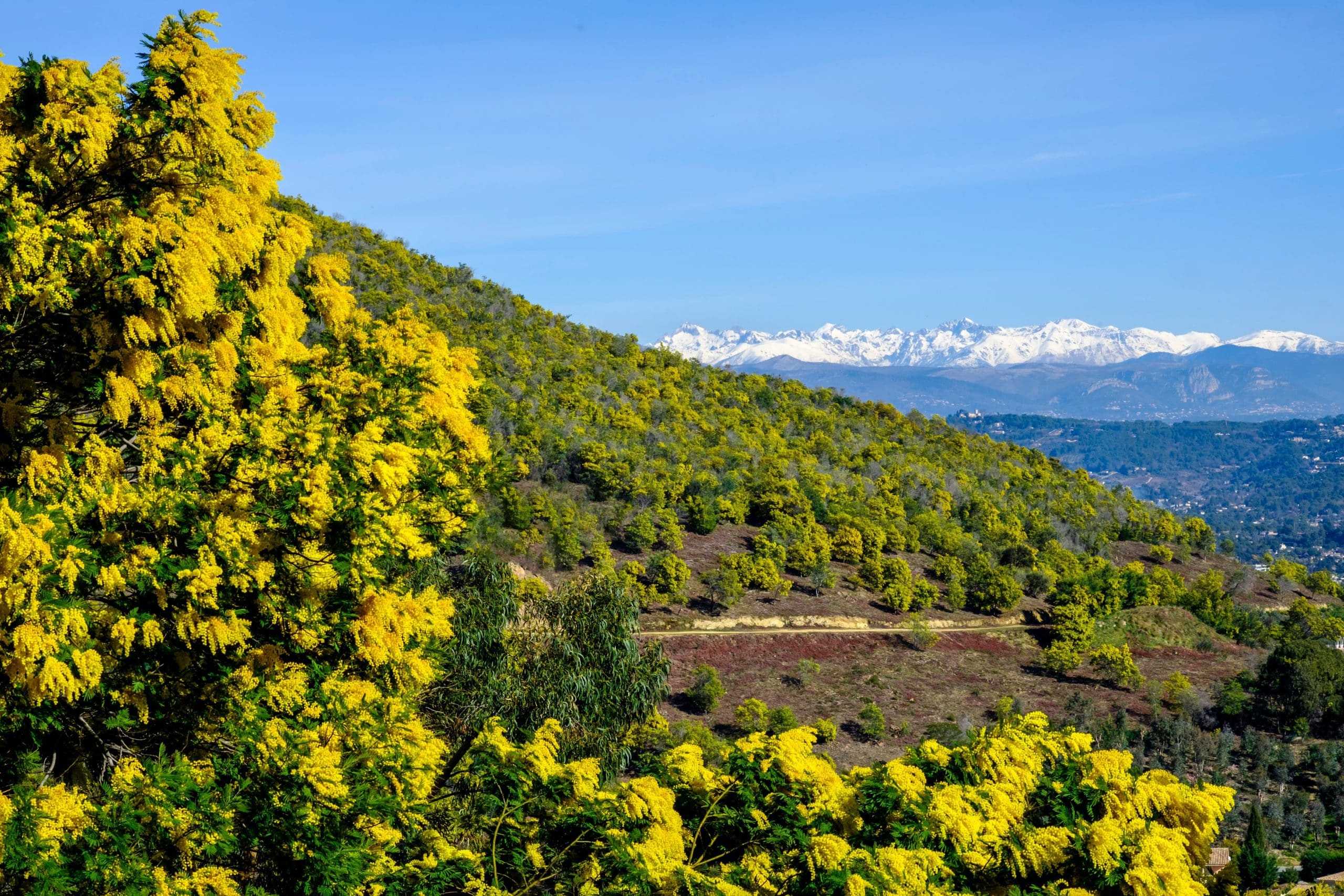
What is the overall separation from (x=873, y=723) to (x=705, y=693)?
5.17m

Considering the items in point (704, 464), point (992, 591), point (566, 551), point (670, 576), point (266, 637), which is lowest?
point (992, 591)

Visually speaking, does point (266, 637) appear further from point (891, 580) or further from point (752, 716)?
point (891, 580)

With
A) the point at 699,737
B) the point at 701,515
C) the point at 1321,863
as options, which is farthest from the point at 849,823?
the point at 701,515

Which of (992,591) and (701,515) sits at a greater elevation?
(701,515)

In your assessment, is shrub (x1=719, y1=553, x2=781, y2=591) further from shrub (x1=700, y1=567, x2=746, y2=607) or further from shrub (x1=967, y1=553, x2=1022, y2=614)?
shrub (x1=967, y1=553, x2=1022, y2=614)

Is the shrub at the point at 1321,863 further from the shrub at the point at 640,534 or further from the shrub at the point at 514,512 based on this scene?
the shrub at the point at 514,512

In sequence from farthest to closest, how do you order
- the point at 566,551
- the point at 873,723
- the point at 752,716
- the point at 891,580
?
the point at 891,580 < the point at 566,551 < the point at 873,723 < the point at 752,716

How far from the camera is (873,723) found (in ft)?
104

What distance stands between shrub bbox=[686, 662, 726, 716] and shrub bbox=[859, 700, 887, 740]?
4419mm

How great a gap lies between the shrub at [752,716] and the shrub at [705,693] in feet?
2.86

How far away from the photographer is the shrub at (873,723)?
31.3 m

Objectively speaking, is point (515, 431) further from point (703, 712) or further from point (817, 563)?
point (703, 712)

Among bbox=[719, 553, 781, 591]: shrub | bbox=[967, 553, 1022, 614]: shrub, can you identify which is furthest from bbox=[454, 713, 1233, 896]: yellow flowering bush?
bbox=[967, 553, 1022, 614]: shrub

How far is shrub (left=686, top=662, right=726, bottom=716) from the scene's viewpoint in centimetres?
3225
